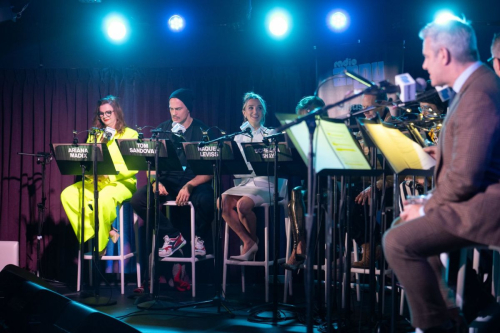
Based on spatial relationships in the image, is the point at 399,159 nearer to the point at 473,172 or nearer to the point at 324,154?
the point at 324,154

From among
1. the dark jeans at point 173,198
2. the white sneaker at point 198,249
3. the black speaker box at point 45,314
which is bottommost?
the black speaker box at point 45,314

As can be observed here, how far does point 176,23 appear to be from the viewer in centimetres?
600

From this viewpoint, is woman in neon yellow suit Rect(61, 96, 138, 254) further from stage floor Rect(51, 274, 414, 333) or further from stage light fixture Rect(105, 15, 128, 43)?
stage light fixture Rect(105, 15, 128, 43)

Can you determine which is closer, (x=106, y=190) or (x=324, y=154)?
(x=324, y=154)

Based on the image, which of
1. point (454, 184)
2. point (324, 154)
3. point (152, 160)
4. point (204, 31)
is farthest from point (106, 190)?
point (454, 184)

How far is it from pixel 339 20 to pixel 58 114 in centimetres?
342

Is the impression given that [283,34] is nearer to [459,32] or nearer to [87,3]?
[87,3]

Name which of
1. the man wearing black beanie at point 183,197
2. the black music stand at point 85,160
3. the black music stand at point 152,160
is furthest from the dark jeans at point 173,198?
the black music stand at point 152,160

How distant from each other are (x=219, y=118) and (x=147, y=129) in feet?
2.81

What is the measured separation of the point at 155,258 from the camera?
13.9 ft

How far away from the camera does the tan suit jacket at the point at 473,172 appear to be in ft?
6.86

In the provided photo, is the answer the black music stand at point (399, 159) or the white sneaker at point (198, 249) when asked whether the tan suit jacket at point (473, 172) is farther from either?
the white sneaker at point (198, 249)

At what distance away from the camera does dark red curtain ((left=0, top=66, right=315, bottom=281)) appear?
605cm

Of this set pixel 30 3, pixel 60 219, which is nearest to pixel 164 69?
pixel 30 3
